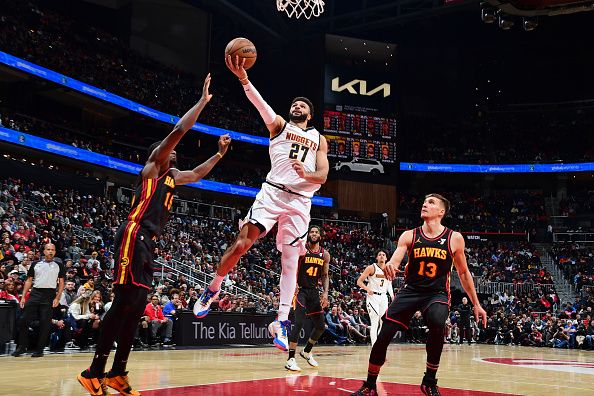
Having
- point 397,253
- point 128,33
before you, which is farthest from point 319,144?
point 128,33

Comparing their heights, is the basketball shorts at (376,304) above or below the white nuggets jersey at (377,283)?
below

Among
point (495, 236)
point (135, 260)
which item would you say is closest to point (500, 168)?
point (495, 236)

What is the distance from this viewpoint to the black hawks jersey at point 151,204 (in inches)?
218

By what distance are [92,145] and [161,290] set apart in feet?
45.9

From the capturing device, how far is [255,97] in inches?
252

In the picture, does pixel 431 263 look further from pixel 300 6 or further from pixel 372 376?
pixel 300 6

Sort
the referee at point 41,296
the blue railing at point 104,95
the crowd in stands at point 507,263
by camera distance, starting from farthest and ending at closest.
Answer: the crowd in stands at point 507,263, the blue railing at point 104,95, the referee at point 41,296

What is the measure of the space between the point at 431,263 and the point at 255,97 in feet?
7.92

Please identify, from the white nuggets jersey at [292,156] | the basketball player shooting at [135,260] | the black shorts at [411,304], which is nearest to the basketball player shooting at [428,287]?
the black shorts at [411,304]

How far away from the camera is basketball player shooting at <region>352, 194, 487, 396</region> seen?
19.5 feet

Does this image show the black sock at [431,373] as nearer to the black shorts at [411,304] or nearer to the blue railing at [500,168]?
the black shorts at [411,304]

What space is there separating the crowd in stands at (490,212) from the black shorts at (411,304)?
31732 mm

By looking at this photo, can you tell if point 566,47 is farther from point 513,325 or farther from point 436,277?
point 436,277

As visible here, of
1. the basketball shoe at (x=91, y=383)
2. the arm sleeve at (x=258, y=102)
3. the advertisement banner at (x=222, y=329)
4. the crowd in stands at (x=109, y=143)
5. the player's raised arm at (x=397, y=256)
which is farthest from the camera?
the crowd in stands at (x=109, y=143)
